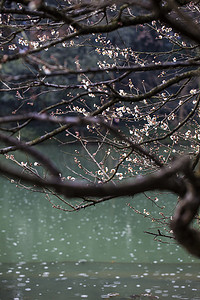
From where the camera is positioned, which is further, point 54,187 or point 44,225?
point 44,225

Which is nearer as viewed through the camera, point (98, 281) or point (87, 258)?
point (98, 281)

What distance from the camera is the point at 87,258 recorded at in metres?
9.34

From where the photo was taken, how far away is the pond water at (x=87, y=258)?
7344mm

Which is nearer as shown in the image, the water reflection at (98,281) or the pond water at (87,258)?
the water reflection at (98,281)

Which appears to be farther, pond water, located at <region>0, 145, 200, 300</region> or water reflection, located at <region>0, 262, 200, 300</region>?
pond water, located at <region>0, 145, 200, 300</region>

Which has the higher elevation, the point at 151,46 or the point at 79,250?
the point at 151,46

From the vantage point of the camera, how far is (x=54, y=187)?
0.86 m

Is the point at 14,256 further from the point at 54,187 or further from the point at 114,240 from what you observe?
the point at 54,187

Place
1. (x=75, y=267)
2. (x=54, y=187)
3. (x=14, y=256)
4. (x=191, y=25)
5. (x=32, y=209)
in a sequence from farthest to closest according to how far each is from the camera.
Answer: (x=32, y=209) < (x=14, y=256) < (x=75, y=267) < (x=191, y=25) < (x=54, y=187)

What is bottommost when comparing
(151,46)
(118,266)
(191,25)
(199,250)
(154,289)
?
(199,250)

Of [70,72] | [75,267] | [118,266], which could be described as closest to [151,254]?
[118,266]

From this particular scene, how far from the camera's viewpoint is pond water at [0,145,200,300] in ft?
24.1

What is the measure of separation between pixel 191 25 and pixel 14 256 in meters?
8.78

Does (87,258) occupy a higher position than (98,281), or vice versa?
(87,258)
